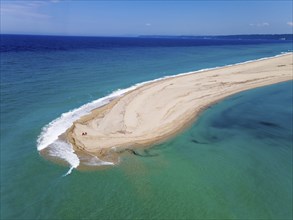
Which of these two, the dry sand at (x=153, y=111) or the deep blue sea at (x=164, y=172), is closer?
the deep blue sea at (x=164, y=172)

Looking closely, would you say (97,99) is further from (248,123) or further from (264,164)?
(264,164)

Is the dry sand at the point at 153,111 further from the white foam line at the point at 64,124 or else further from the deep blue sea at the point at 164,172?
the deep blue sea at the point at 164,172

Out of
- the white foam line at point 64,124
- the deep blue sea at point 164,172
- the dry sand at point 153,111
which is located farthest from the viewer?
the dry sand at point 153,111

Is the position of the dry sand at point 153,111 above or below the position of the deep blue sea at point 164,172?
above

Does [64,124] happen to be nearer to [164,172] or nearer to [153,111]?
[153,111]

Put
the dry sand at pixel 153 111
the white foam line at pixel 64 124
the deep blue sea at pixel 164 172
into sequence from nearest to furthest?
1. the deep blue sea at pixel 164 172
2. the white foam line at pixel 64 124
3. the dry sand at pixel 153 111

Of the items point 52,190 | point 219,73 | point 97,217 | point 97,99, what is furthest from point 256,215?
point 219,73

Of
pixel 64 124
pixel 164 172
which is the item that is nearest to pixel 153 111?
pixel 64 124

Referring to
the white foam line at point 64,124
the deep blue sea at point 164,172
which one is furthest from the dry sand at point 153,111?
the deep blue sea at point 164,172
